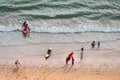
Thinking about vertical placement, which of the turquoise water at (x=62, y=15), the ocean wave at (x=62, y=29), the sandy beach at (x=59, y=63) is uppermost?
the turquoise water at (x=62, y=15)

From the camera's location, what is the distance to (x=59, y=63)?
27969mm

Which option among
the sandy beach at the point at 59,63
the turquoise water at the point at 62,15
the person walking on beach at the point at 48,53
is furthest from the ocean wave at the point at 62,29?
the person walking on beach at the point at 48,53

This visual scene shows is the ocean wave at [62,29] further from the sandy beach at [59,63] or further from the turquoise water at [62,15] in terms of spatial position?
the sandy beach at [59,63]

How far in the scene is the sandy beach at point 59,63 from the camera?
2658 cm

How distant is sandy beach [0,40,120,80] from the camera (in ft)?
87.2

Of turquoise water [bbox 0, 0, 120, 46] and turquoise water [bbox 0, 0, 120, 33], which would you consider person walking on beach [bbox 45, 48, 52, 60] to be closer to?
turquoise water [bbox 0, 0, 120, 46]

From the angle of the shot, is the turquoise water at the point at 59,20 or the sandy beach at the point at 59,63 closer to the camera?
the sandy beach at the point at 59,63

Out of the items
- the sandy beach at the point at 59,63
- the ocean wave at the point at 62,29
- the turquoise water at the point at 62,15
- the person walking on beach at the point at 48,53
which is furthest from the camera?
the turquoise water at the point at 62,15

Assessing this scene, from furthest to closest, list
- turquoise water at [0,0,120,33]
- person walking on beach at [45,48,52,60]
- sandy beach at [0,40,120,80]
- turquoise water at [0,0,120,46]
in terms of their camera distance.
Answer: turquoise water at [0,0,120,33] → turquoise water at [0,0,120,46] → person walking on beach at [45,48,52,60] → sandy beach at [0,40,120,80]

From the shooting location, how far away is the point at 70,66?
2767cm

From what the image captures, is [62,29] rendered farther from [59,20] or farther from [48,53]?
[48,53]

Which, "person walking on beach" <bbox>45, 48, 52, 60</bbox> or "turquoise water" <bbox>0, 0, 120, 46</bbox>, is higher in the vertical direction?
"turquoise water" <bbox>0, 0, 120, 46</bbox>

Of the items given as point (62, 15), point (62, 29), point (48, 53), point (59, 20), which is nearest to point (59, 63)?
point (48, 53)

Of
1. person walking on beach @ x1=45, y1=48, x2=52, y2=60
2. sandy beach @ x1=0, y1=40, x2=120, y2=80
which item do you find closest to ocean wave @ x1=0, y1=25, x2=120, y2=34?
sandy beach @ x1=0, y1=40, x2=120, y2=80
